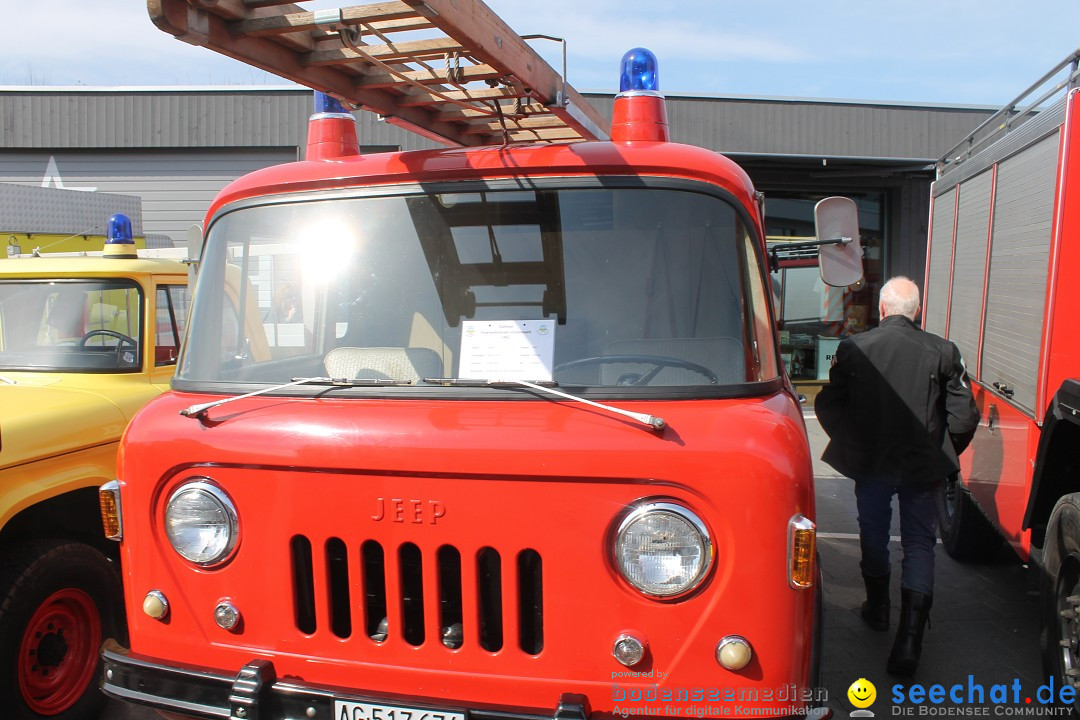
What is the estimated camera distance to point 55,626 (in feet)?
11.3

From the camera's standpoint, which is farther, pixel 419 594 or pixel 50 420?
pixel 50 420

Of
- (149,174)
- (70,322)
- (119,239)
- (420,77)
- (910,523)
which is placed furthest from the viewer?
(149,174)

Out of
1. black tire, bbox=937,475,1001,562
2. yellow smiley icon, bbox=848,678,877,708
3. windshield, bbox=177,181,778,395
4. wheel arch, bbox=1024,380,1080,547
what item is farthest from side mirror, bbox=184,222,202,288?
black tire, bbox=937,475,1001,562

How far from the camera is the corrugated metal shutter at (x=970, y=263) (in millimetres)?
5151

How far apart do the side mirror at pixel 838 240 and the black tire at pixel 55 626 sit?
11.0ft

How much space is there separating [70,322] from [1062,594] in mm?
4896

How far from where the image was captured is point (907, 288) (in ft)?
13.8

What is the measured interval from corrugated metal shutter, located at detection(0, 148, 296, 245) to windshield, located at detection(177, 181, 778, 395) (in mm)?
12600

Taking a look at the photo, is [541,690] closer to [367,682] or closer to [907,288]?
[367,682]

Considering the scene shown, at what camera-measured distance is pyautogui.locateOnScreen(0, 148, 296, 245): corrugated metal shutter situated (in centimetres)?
1461

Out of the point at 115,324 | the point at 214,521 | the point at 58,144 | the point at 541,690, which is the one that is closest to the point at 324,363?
the point at 214,521

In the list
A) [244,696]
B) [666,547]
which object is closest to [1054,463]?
[666,547]

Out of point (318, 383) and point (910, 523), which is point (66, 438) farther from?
point (910, 523)

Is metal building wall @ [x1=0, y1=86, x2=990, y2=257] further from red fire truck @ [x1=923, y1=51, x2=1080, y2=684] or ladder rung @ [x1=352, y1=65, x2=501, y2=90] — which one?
ladder rung @ [x1=352, y1=65, x2=501, y2=90]
